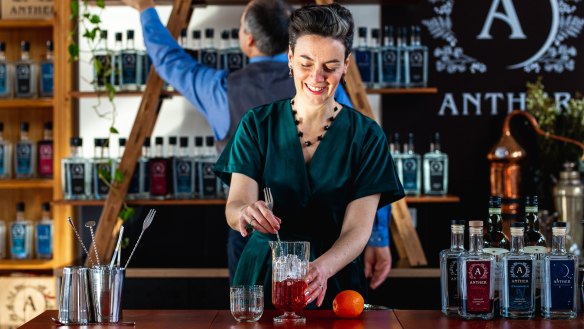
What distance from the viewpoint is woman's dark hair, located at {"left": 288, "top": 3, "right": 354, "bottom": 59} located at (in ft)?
8.23

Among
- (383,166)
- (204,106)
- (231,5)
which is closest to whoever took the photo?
(383,166)

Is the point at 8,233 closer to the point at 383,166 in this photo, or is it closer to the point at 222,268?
the point at 222,268

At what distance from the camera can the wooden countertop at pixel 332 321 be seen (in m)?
2.16

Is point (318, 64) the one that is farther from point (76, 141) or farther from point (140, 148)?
point (76, 141)

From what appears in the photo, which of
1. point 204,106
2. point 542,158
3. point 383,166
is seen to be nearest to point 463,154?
point 542,158

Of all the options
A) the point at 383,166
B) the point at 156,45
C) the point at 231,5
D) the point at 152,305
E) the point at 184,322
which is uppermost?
the point at 231,5

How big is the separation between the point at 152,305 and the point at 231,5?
1.51m

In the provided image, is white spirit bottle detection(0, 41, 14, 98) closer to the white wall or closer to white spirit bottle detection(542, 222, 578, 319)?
the white wall

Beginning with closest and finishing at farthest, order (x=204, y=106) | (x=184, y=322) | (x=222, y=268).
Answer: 1. (x=184, y=322)
2. (x=204, y=106)
3. (x=222, y=268)

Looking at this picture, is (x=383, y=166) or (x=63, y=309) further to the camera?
(x=383, y=166)

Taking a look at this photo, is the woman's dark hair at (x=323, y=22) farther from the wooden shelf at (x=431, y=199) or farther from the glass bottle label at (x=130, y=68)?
the glass bottle label at (x=130, y=68)

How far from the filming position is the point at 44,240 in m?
A: 4.73

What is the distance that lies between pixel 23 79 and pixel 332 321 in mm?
2956

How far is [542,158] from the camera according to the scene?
4.64 metres
